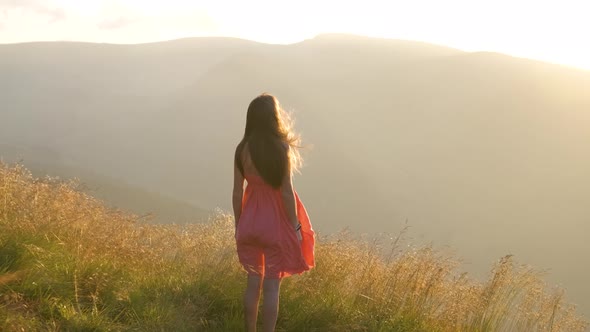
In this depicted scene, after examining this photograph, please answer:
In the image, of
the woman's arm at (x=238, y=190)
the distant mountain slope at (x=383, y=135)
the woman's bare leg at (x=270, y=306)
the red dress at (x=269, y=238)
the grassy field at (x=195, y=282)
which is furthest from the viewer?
the distant mountain slope at (x=383, y=135)

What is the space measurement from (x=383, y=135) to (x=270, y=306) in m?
65.7

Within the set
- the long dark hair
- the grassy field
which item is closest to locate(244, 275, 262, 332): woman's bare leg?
the grassy field

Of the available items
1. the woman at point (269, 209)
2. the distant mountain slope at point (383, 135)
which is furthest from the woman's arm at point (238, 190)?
the distant mountain slope at point (383, 135)

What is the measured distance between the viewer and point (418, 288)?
4.16 m

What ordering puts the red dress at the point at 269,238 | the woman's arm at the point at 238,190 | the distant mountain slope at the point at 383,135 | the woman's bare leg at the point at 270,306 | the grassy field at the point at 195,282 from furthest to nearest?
the distant mountain slope at the point at 383,135, the woman's arm at the point at 238,190, the red dress at the point at 269,238, the woman's bare leg at the point at 270,306, the grassy field at the point at 195,282

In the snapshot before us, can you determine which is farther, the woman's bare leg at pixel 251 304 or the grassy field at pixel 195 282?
the woman's bare leg at pixel 251 304

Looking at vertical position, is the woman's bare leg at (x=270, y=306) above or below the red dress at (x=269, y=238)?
below

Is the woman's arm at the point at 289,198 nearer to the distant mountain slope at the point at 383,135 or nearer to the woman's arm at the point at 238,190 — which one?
the woman's arm at the point at 238,190

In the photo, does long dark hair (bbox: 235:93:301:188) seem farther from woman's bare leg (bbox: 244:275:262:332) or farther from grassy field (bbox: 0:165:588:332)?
grassy field (bbox: 0:165:588:332)

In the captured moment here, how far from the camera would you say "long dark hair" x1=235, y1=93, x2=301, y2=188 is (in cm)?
369

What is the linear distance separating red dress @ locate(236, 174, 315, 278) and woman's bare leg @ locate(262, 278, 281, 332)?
6 centimetres

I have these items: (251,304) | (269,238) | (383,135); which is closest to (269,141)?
(269,238)

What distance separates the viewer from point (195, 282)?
384 centimetres

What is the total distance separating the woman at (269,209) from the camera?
3652mm
